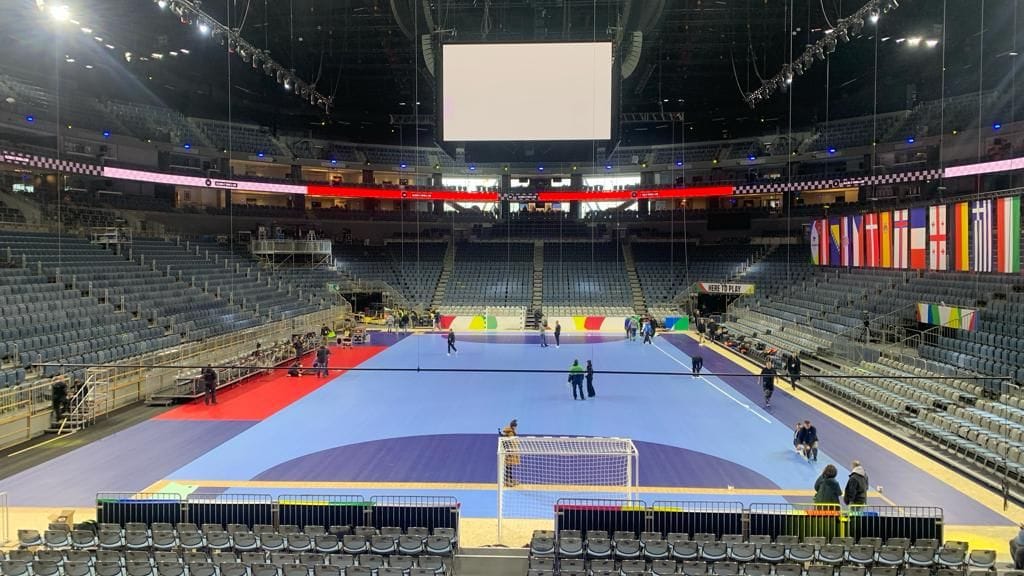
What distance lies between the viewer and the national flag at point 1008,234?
13812 millimetres

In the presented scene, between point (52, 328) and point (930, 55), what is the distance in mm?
35732

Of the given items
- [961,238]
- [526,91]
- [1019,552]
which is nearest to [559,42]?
[526,91]

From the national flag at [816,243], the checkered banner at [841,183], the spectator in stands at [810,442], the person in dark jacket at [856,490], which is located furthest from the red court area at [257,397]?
the checkered banner at [841,183]

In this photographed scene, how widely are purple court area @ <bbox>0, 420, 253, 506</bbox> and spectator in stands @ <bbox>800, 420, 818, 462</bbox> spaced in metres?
12.2

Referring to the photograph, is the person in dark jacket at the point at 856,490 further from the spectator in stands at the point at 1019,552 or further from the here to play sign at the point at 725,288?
the here to play sign at the point at 725,288

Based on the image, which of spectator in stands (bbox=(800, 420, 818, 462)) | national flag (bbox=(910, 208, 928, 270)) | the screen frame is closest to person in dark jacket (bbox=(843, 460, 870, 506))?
spectator in stands (bbox=(800, 420, 818, 462))

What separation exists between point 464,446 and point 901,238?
1592 centimetres

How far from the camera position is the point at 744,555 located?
6723mm

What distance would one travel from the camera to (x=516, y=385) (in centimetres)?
1794

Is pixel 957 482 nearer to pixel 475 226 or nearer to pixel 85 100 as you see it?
pixel 475 226

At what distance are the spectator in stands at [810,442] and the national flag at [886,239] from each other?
11192mm

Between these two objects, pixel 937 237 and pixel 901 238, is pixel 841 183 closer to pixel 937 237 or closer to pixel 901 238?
pixel 901 238

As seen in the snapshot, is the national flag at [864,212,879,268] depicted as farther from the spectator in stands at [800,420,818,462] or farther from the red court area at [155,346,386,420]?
the red court area at [155,346,386,420]

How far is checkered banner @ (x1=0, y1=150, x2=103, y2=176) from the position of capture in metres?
21.1
